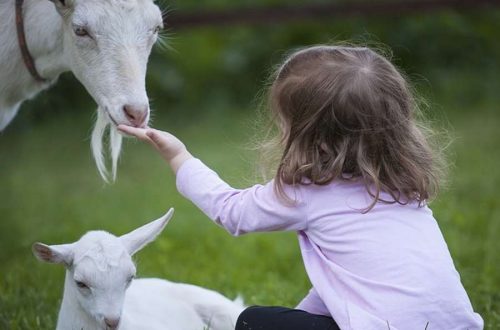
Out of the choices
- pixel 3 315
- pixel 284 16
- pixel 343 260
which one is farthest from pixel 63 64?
pixel 284 16

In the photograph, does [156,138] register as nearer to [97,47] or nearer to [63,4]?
[97,47]

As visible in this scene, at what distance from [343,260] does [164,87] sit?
7477mm

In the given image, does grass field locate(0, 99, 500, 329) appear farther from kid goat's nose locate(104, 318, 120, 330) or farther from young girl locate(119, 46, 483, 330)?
kid goat's nose locate(104, 318, 120, 330)

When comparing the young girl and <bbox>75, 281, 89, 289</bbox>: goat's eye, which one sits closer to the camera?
the young girl

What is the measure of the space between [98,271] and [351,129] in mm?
889

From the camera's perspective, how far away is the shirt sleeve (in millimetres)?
2637

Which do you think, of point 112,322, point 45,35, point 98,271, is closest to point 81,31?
point 45,35

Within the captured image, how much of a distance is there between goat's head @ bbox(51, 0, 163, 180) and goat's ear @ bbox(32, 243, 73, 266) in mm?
A: 593

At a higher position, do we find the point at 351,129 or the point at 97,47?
the point at 351,129

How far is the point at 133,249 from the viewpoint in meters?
2.89

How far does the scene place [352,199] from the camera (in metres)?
2.65

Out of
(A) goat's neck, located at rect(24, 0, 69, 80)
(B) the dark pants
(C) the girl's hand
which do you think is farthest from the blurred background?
(A) goat's neck, located at rect(24, 0, 69, 80)

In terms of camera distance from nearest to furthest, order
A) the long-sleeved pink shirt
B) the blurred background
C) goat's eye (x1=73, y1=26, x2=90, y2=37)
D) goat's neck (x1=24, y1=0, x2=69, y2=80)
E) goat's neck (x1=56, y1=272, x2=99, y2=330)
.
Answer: the long-sleeved pink shirt
goat's neck (x1=56, y1=272, x2=99, y2=330)
goat's eye (x1=73, y1=26, x2=90, y2=37)
goat's neck (x1=24, y1=0, x2=69, y2=80)
the blurred background

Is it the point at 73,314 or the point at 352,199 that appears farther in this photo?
the point at 73,314
